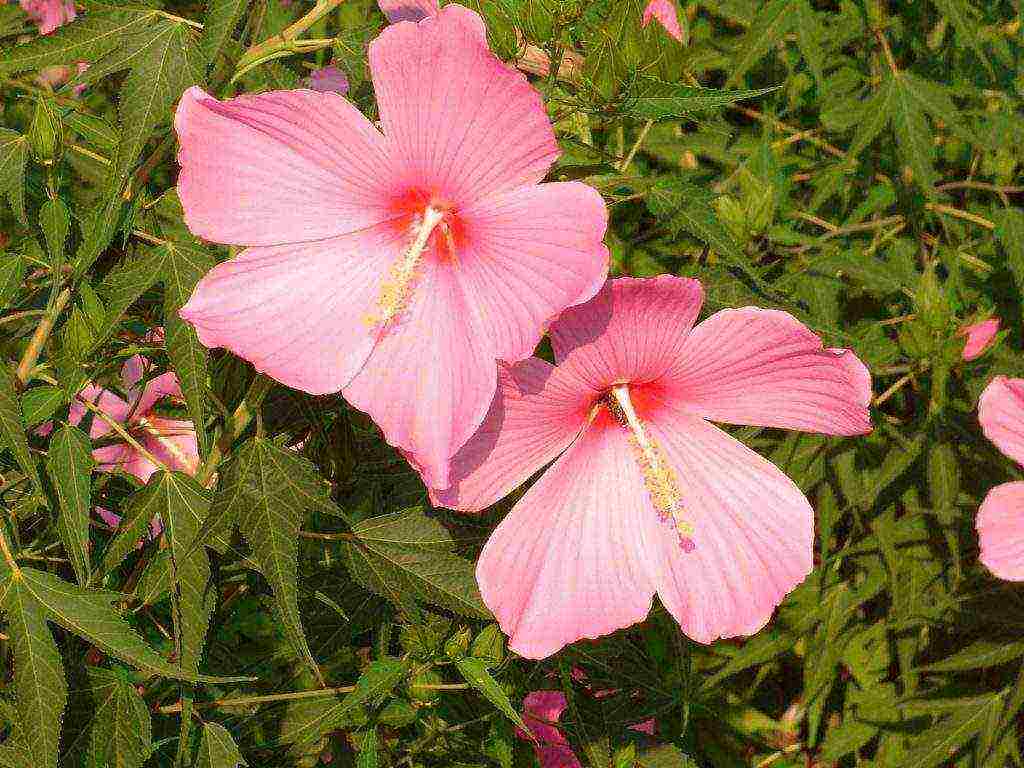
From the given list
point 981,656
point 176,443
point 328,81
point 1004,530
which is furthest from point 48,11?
point 981,656

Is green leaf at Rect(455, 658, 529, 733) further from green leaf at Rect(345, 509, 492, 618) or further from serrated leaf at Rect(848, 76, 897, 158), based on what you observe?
serrated leaf at Rect(848, 76, 897, 158)

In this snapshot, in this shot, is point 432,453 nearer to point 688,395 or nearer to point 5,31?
point 688,395

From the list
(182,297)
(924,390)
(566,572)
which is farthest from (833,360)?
(924,390)

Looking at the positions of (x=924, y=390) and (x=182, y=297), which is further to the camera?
(x=924, y=390)

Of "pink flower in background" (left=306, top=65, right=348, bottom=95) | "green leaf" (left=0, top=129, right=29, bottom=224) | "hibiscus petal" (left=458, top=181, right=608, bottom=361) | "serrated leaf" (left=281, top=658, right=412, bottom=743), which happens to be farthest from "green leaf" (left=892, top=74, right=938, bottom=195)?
"green leaf" (left=0, top=129, right=29, bottom=224)

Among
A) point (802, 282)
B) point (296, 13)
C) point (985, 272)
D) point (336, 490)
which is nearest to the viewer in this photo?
point (336, 490)

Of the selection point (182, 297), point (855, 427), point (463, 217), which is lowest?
point (855, 427)

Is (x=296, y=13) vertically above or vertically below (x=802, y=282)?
above

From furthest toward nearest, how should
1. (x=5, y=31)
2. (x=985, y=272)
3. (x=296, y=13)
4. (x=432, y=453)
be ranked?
(x=985, y=272) < (x=296, y=13) < (x=5, y=31) < (x=432, y=453)
